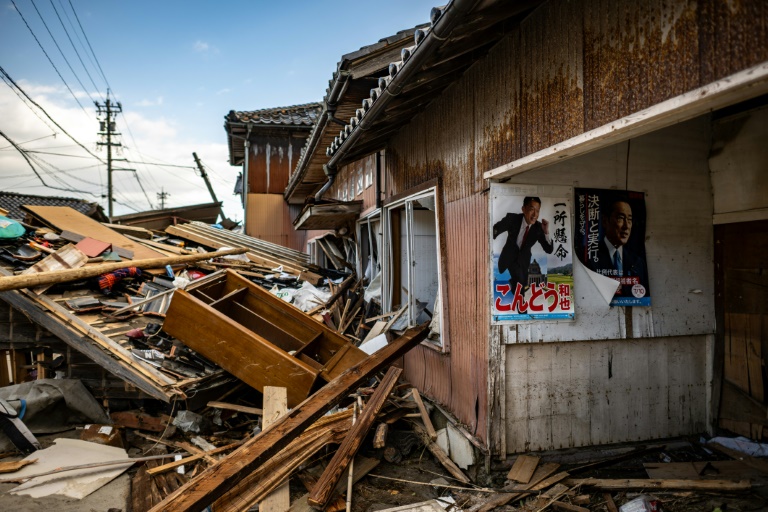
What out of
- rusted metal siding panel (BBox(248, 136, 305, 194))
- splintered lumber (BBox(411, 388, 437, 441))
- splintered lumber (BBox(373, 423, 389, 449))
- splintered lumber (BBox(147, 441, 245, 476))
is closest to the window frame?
splintered lumber (BBox(411, 388, 437, 441))

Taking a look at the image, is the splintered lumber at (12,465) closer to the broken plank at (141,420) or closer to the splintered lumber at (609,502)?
the broken plank at (141,420)

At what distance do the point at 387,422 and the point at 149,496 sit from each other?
8.33ft

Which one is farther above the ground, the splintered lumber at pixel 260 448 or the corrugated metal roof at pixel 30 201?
the corrugated metal roof at pixel 30 201

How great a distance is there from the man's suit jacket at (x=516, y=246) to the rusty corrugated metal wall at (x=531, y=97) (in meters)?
0.19

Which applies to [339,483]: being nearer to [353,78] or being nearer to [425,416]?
[425,416]

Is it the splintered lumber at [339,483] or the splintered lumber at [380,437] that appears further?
the splintered lumber at [380,437]

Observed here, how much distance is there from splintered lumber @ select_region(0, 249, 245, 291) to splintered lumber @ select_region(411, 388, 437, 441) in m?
5.39

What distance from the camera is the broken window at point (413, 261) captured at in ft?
20.4

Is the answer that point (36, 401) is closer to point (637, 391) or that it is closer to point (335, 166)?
point (335, 166)

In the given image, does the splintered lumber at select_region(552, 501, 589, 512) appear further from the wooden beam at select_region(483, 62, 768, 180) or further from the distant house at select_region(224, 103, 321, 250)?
the distant house at select_region(224, 103, 321, 250)

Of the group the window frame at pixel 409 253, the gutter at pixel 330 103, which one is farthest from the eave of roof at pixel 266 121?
the window frame at pixel 409 253

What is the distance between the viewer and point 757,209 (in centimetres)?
420

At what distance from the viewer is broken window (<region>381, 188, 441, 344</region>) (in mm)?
6215

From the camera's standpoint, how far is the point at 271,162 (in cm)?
1886
